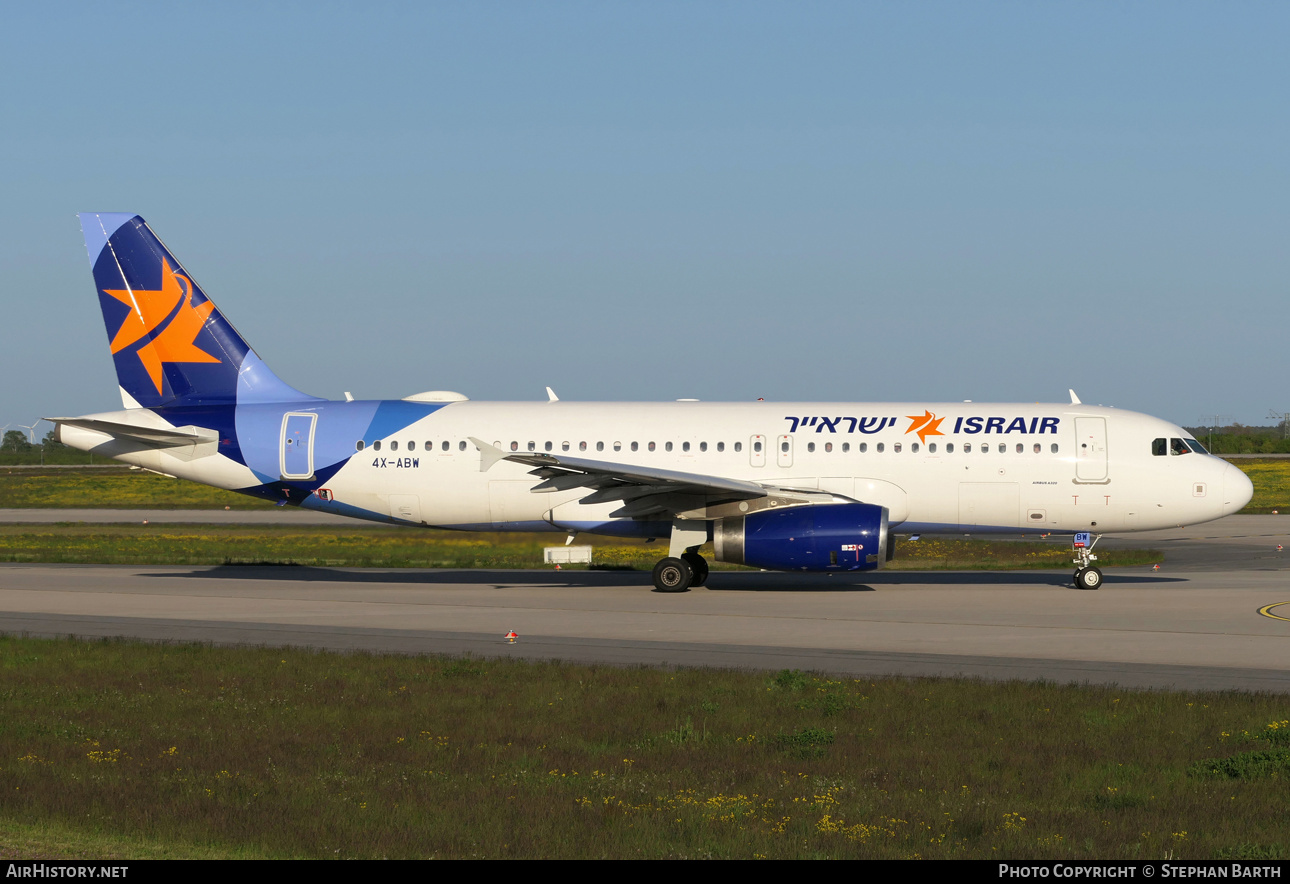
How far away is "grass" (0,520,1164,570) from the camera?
36719 millimetres

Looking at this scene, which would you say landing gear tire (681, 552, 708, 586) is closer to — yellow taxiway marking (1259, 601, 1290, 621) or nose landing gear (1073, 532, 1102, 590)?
nose landing gear (1073, 532, 1102, 590)

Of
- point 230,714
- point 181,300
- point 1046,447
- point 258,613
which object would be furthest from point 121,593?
point 1046,447

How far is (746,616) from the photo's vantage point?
2397 centimetres

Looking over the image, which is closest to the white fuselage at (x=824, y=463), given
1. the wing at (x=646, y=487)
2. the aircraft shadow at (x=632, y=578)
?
the wing at (x=646, y=487)

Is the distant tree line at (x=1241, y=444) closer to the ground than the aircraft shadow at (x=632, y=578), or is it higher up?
higher up

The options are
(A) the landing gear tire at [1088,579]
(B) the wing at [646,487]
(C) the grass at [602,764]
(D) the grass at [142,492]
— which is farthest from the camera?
(D) the grass at [142,492]

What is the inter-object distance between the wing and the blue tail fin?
7.20m

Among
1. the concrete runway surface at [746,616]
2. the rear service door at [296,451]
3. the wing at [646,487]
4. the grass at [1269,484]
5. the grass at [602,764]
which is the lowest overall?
the grass at [602,764]

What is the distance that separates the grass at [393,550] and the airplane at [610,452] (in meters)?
6.40

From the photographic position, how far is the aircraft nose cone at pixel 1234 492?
2836 centimetres

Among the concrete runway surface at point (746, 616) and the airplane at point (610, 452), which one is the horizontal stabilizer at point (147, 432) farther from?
the concrete runway surface at point (746, 616)
